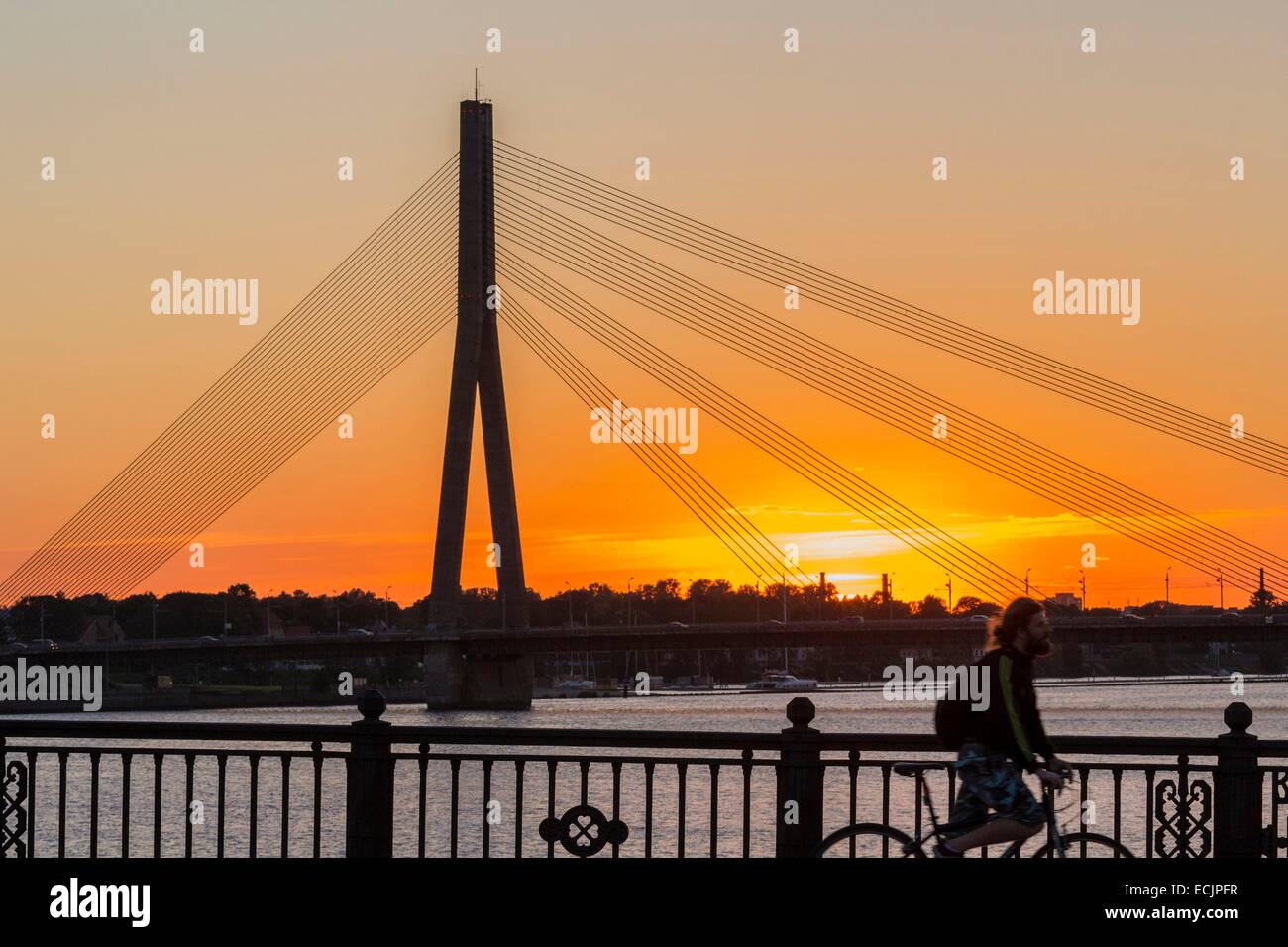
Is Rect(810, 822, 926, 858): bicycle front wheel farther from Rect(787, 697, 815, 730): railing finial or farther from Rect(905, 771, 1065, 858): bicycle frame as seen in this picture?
Rect(787, 697, 815, 730): railing finial

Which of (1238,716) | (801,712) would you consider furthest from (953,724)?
(1238,716)

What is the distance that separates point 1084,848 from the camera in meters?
8.20

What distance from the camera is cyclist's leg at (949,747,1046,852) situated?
8203 millimetres

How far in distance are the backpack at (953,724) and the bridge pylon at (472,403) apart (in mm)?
46831

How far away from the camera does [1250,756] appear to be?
A: 29.5 feet

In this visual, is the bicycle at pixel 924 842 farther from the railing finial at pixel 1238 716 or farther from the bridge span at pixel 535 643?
the bridge span at pixel 535 643

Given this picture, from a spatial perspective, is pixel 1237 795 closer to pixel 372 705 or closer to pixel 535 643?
pixel 372 705

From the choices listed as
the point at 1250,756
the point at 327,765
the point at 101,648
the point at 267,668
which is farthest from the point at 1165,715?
the point at 1250,756

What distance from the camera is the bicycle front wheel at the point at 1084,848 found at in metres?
8.16

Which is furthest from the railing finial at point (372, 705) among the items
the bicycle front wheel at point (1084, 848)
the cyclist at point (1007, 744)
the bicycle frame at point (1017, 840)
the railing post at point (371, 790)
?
the bicycle front wheel at point (1084, 848)

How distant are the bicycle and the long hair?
2.24 ft

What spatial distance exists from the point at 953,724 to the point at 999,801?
1.32 feet
